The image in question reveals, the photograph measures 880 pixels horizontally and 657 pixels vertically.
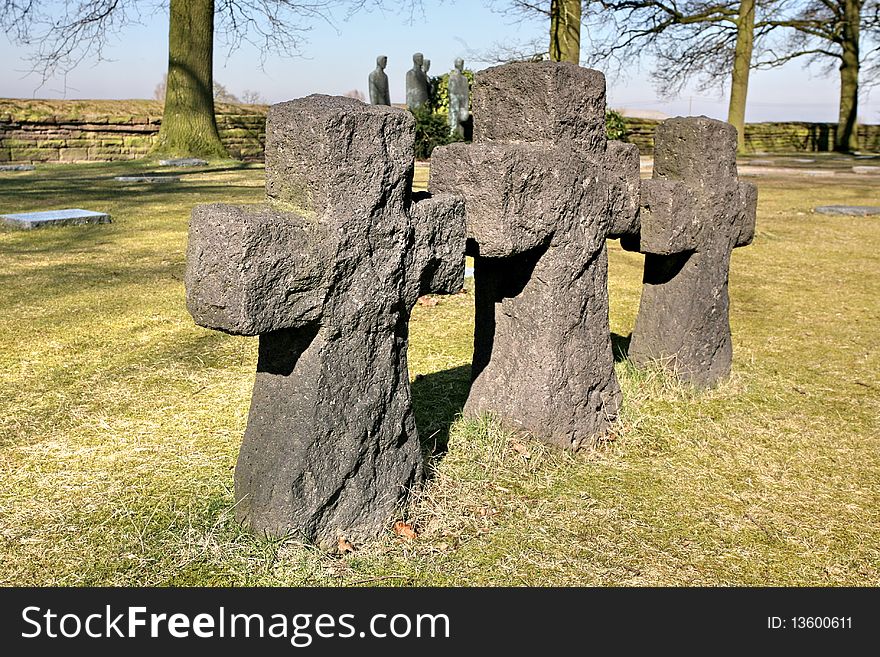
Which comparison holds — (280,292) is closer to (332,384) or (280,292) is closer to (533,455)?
(332,384)

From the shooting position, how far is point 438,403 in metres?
3.85

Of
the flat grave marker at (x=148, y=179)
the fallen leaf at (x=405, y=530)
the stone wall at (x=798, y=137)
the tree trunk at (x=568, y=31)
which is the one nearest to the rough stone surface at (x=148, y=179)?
the flat grave marker at (x=148, y=179)

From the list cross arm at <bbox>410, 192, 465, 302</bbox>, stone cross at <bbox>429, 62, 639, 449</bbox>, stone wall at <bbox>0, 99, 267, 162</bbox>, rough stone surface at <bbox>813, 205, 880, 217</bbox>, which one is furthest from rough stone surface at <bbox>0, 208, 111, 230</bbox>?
rough stone surface at <bbox>813, 205, 880, 217</bbox>

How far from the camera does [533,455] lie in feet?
10.5

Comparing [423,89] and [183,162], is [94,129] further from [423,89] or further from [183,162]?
[423,89]

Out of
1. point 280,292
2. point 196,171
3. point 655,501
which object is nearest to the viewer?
point 280,292

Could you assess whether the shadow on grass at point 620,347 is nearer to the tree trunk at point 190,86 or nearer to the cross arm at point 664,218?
the cross arm at point 664,218

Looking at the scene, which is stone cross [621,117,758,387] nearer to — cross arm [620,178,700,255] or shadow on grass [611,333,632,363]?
cross arm [620,178,700,255]

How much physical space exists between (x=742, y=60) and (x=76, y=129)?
15869mm

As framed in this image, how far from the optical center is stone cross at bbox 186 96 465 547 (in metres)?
2.15

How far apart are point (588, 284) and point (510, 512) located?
3.32ft

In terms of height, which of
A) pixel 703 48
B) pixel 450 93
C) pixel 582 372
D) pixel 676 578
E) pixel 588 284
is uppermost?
pixel 703 48

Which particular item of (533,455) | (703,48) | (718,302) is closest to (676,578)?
(533,455)

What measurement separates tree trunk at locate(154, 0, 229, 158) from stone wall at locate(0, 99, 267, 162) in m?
2.48
